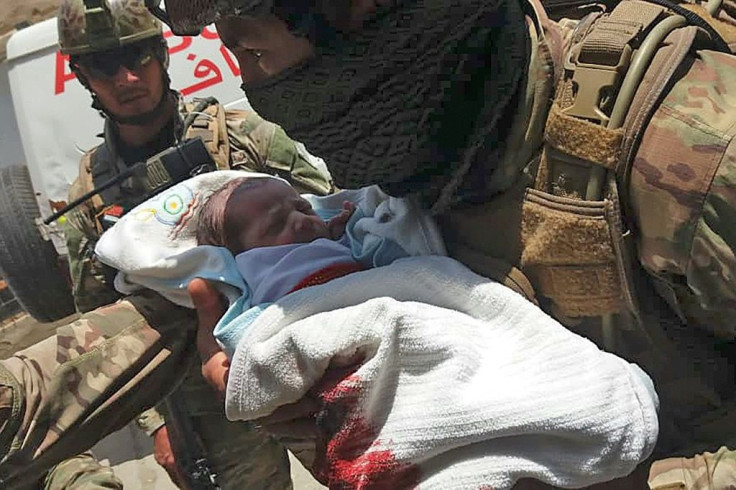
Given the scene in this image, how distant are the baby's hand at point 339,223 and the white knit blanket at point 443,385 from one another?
1.26 feet

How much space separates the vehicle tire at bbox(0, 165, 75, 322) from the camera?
417 cm

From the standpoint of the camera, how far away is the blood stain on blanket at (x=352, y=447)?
1220mm

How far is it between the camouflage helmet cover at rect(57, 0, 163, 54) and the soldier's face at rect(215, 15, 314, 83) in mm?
2202

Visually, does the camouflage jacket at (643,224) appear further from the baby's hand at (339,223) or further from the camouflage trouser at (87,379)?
the camouflage trouser at (87,379)

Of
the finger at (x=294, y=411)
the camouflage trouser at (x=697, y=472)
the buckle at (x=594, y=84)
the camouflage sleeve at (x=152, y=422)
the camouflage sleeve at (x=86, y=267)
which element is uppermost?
the buckle at (x=594, y=84)

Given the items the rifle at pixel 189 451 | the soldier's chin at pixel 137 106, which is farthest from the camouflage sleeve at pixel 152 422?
the soldier's chin at pixel 137 106

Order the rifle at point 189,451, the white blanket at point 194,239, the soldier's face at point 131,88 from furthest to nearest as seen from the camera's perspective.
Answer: the soldier's face at point 131,88 → the rifle at point 189,451 → the white blanket at point 194,239

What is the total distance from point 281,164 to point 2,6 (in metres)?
5.06

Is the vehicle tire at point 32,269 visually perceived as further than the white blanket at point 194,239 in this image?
Yes

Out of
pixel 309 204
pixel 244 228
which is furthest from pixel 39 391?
pixel 309 204

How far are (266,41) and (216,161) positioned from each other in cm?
187

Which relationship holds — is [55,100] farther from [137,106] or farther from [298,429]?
[298,429]

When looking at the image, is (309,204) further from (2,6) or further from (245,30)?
(2,6)

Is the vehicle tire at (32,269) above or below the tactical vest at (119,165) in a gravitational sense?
below
